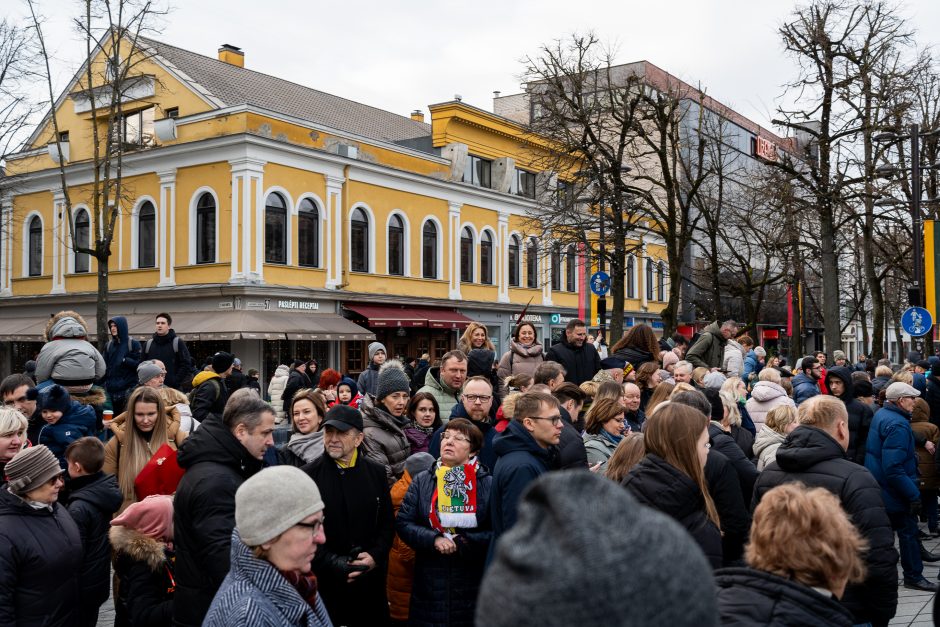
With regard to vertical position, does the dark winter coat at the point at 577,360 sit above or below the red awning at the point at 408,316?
below

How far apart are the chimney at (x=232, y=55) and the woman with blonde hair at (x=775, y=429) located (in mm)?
34469

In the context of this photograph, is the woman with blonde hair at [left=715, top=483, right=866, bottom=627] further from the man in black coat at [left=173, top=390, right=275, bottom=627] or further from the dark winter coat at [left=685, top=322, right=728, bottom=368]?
the dark winter coat at [left=685, top=322, right=728, bottom=368]

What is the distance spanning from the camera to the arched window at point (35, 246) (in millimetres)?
35312

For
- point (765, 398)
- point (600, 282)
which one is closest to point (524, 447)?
point (765, 398)

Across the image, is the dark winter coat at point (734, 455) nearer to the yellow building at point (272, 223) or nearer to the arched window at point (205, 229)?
the yellow building at point (272, 223)

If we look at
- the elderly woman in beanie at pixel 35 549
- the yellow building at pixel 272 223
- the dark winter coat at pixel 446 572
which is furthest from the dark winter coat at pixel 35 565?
the yellow building at pixel 272 223

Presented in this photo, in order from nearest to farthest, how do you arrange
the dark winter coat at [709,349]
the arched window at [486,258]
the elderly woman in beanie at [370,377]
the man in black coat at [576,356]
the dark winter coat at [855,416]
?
the dark winter coat at [855,416], the man in black coat at [576,356], the elderly woman in beanie at [370,377], the dark winter coat at [709,349], the arched window at [486,258]

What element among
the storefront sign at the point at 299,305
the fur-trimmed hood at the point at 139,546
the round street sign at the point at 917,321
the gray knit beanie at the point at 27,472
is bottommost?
the fur-trimmed hood at the point at 139,546

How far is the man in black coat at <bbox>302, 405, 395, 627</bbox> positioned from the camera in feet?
17.5

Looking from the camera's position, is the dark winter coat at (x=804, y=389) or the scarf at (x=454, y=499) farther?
the dark winter coat at (x=804, y=389)

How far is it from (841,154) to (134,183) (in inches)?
947

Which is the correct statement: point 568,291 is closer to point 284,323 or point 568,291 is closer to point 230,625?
point 284,323

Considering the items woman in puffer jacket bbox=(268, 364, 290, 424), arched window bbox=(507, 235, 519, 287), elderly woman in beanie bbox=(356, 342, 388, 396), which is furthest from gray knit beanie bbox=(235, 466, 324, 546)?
arched window bbox=(507, 235, 519, 287)

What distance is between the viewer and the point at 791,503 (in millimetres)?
3105
